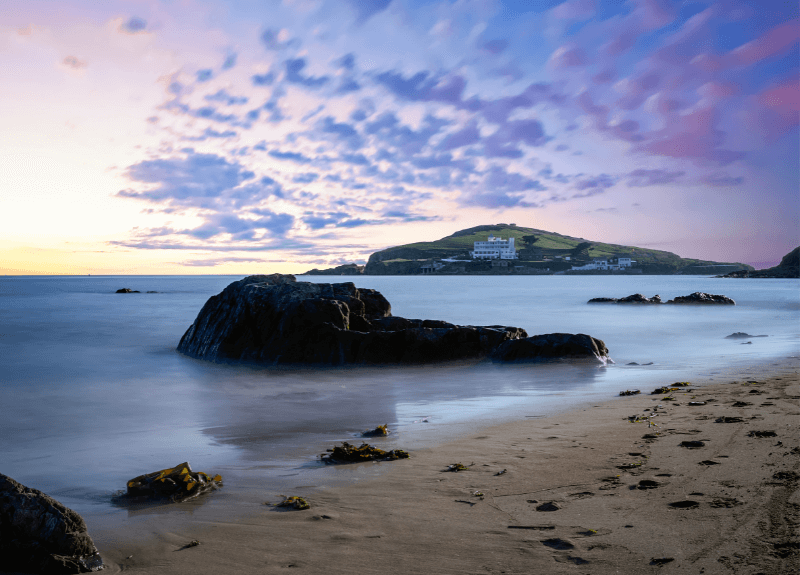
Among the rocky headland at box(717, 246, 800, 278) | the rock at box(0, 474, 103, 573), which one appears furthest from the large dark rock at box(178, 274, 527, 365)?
the rocky headland at box(717, 246, 800, 278)

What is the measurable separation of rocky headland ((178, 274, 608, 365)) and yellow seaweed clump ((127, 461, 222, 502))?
8.62 m

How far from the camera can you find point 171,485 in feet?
16.0

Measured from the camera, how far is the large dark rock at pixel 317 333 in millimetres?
13820

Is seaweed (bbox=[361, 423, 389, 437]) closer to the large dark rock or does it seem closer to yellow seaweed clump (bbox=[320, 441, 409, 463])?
yellow seaweed clump (bbox=[320, 441, 409, 463])

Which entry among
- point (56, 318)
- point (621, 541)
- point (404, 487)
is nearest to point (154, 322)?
point (56, 318)

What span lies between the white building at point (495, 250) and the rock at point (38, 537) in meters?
172

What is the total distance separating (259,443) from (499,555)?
4382mm

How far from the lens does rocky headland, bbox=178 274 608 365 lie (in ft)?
44.9

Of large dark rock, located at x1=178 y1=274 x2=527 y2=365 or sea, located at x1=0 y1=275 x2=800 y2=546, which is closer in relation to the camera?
sea, located at x1=0 y1=275 x2=800 y2=546

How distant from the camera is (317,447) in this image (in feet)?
22.1

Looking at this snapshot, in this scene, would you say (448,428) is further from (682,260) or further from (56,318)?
(682,260)

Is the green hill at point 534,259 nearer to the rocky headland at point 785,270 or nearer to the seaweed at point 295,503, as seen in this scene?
the rocky headland at point 785,270

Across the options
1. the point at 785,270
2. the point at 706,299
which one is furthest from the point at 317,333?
the point at 785,270

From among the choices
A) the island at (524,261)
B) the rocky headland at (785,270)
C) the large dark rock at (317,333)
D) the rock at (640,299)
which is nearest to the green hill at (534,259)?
the island at (524,261)
